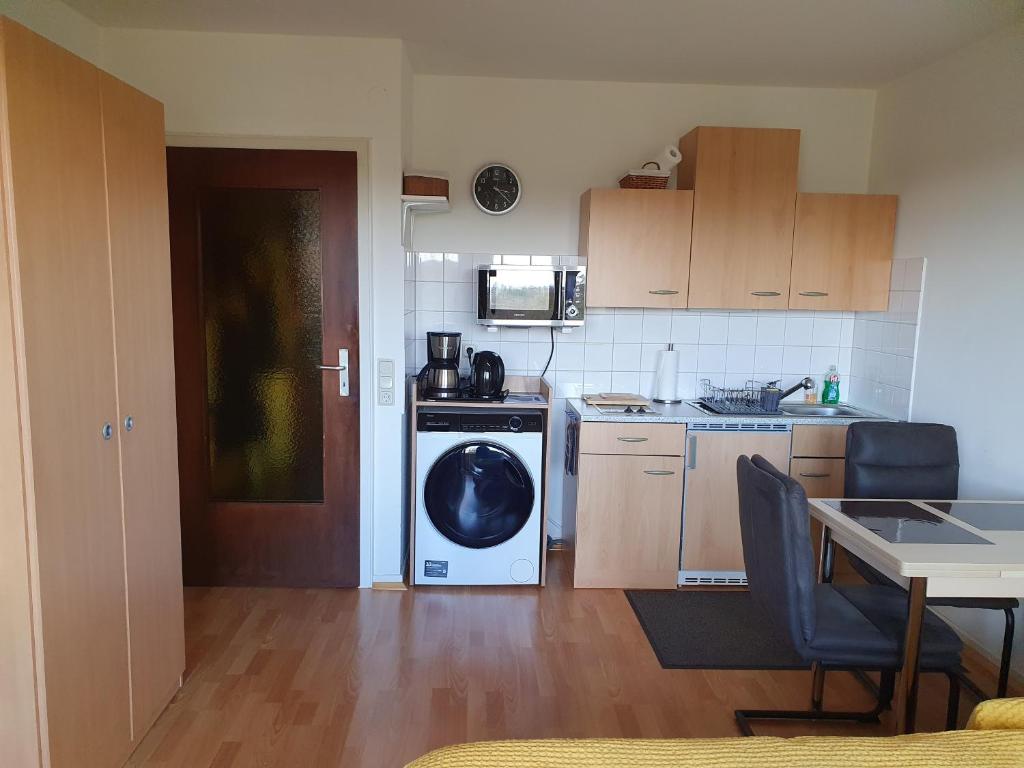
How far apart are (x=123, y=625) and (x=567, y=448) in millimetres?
2210

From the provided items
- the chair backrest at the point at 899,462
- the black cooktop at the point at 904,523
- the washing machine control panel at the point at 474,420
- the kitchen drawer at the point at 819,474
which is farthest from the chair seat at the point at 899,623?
the washing machine control panel at the point at 474,420

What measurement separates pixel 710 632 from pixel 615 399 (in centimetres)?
120

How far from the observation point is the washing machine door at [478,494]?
3.36m

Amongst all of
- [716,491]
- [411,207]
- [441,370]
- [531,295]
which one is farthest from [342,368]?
[716,491]

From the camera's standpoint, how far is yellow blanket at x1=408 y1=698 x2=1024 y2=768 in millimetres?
1224

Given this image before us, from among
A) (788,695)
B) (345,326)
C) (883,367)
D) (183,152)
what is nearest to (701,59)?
(883,367)

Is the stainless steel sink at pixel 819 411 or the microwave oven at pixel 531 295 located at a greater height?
the microwave oven at pixel 531 295

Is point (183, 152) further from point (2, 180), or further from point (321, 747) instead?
point (321, 747)

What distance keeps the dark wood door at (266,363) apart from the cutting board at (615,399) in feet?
3.87

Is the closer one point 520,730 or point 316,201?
point 520,730

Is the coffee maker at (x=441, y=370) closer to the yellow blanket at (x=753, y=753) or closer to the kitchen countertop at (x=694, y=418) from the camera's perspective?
the kitchen countertop at (x=694, y=418)

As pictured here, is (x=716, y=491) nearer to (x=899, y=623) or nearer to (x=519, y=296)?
(x=899, y=623)

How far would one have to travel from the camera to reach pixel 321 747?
225 cm

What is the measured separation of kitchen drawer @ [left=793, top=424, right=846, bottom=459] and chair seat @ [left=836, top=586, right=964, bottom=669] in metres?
1.01
